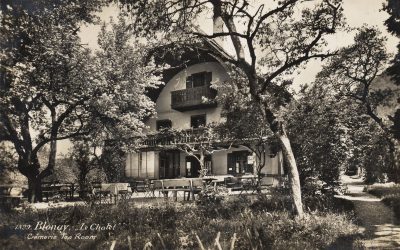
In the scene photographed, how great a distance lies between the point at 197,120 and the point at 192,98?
2.01 m

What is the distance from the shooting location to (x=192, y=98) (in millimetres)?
29047

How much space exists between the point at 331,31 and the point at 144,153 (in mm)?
23229

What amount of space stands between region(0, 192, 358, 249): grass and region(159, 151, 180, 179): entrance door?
20044 millimetres

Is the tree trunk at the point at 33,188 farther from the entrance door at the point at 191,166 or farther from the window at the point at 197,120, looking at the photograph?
the entrance door at the point at 191,166

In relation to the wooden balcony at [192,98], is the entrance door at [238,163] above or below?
below

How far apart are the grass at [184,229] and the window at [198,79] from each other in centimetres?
1908

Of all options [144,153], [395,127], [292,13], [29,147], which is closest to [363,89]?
[395,127]

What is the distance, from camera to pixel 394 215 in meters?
11.4

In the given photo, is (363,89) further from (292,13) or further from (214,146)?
(292,13)

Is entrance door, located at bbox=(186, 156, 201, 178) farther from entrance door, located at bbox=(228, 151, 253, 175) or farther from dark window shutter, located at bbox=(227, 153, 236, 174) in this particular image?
entrance door, located at bbox=(228, 151, 253, 175)

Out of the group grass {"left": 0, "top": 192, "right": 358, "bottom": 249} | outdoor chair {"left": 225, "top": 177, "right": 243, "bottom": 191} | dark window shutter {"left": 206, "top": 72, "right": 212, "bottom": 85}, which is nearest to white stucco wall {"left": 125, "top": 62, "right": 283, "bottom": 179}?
dark window shutter {"left": 206, "top": 72, "right": 212, "bottom": 85}

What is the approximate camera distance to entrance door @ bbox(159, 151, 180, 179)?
31.1 meters

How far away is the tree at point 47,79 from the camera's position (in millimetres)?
15609

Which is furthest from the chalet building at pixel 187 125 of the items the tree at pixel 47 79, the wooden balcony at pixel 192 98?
the tree at pixel 47 79
